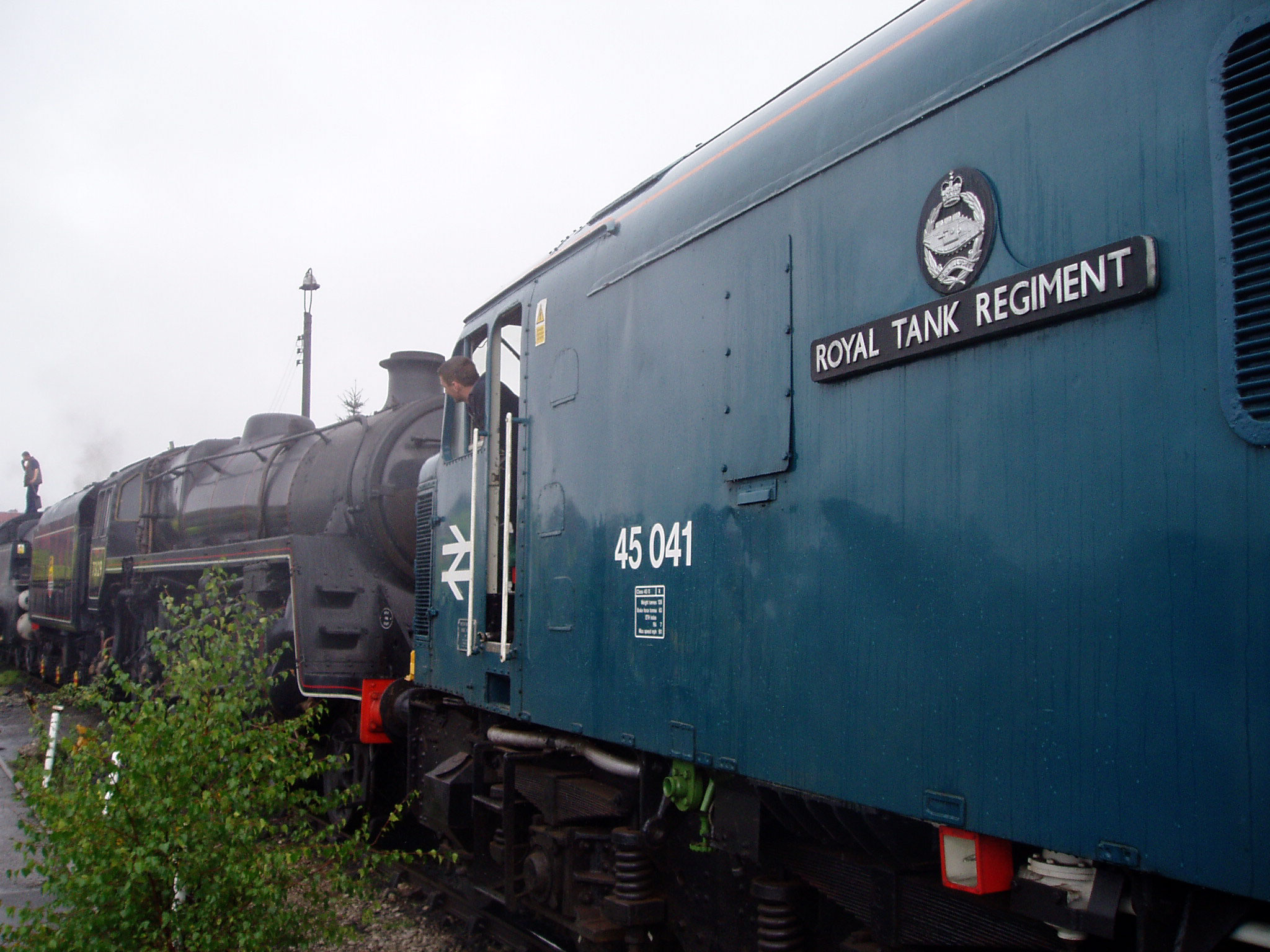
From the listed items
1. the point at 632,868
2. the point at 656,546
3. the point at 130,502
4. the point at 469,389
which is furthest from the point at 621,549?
the point at 130,502

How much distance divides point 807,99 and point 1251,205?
1.72 metres

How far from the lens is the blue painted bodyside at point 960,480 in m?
1.90

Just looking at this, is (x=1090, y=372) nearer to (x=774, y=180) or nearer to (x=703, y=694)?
(x=774, y=180)

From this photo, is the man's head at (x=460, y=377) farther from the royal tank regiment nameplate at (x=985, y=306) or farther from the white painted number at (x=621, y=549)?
the royal tank regiment nameplate at (x=985, y=306)

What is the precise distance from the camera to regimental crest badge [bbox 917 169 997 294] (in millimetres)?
2416

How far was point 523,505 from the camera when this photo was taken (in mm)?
4793

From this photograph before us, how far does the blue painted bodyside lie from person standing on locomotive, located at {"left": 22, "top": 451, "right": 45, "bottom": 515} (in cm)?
2452

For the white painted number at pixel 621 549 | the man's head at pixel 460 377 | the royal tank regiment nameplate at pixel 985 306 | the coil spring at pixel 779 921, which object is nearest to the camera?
the royal tank regiment nameplate at pixel 985 306

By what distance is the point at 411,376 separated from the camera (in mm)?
9234

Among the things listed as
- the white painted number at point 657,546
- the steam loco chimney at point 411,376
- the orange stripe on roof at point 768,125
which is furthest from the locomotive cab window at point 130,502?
the white painted number at point 657,546

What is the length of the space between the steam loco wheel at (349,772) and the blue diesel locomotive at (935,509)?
10.2 feet

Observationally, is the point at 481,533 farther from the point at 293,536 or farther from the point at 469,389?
the point at 293,536

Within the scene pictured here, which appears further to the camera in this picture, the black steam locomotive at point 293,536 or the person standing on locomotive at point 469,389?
→ the black steam locomotive at point 293,536

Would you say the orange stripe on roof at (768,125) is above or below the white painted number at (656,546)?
above
